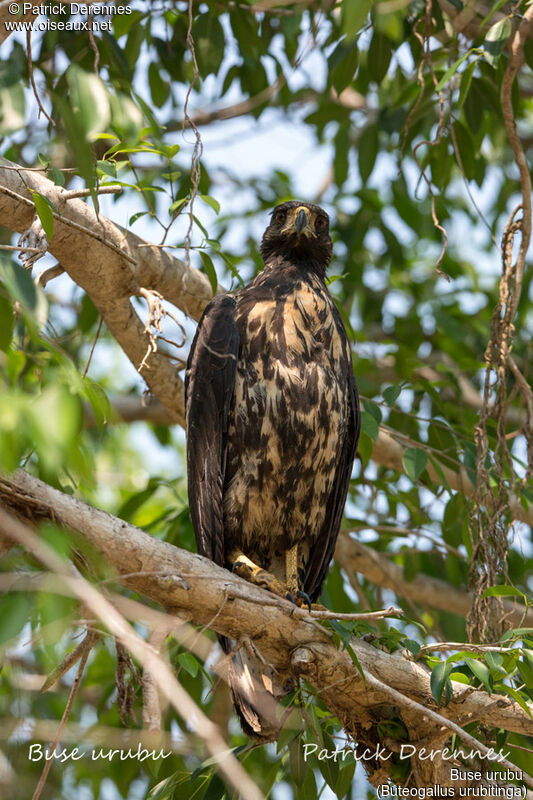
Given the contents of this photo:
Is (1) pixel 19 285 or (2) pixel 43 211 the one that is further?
(2) pixel 43 211

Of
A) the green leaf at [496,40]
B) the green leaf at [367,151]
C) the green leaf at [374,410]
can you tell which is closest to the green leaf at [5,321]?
the green leaf at [374,410]

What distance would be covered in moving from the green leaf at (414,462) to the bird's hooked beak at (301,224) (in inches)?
45.4

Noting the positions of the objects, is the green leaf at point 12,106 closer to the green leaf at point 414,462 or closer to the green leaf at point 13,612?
the green leaf at point 13,612

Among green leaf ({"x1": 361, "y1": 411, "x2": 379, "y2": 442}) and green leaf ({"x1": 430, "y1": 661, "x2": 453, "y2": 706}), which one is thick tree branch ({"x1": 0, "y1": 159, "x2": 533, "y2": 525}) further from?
green leaf ({"x1": 430, "y1": 661, "x2": 453, "y2": 706})

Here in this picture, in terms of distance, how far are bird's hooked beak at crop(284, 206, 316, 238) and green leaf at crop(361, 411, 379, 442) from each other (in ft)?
3.12

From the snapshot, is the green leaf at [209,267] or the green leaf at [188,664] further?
the green leaf at [209,267]

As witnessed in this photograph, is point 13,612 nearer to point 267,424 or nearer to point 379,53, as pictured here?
point 267,424

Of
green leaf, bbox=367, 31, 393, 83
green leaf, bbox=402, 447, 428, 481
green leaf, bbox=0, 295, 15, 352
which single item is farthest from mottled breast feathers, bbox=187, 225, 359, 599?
green leaf, bbox=0, 295, 15, 352

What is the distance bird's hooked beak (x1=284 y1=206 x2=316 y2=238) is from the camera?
168 inches

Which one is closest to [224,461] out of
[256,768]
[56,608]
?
[256,768]

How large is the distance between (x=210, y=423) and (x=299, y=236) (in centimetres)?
113

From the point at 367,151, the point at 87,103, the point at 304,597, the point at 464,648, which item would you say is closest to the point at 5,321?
the point at 87,103

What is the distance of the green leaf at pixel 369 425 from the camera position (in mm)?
3828

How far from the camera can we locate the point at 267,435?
3732 millimetres
